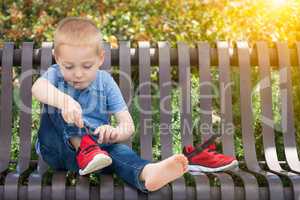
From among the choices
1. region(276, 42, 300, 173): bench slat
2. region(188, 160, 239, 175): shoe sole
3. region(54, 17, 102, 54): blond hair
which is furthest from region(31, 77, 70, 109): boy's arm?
region(276, 42, 300, 173): bench slat

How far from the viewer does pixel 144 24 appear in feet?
19.1

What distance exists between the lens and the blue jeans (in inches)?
114

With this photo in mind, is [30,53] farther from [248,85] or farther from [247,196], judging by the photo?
[247,196]

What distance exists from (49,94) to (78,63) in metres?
0.19

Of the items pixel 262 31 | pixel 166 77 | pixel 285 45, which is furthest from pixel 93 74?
pixel 262 31

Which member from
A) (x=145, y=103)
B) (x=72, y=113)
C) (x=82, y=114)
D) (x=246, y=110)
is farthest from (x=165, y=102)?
(x=72, y=113)

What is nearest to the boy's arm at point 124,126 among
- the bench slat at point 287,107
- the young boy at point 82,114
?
the young boy at point 82,114

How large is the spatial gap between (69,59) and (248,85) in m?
1.08

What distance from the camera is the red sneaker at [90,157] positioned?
106 inches

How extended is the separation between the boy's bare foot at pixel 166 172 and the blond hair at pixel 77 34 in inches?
26.5

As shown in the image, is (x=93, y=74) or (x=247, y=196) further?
(x=93, y=74)

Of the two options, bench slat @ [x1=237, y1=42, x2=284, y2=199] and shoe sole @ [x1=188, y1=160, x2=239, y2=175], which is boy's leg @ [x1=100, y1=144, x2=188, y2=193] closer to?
shoe sole @ [x1=188, y1=160, x2=239, y2=175]

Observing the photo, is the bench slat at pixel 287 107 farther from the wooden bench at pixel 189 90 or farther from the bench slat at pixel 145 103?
the bench slat at pixel 145 103

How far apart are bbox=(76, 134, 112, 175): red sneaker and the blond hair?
1.44ft
